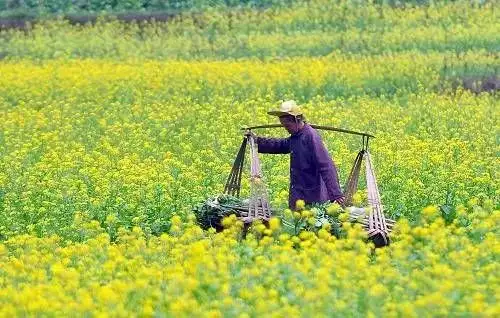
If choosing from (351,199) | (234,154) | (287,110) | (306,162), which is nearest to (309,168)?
(306,162)

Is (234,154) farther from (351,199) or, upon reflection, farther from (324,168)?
(324,168)

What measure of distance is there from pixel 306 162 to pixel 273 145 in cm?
36

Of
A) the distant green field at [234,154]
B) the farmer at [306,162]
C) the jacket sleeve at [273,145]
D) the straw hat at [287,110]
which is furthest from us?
the jacket sleeve at [273,145]

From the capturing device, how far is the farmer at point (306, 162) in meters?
11.3

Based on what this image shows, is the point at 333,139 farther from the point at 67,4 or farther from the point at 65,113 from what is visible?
the point at 67,4

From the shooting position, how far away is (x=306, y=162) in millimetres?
11352

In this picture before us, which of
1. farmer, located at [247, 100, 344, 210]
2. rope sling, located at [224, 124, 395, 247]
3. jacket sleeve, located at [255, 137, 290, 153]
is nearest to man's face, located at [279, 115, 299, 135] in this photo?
farmer, located at [247, 100, 344, 210]

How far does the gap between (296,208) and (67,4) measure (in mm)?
21938

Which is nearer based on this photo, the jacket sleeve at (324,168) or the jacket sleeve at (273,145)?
the jacket sleeve at (324,168)

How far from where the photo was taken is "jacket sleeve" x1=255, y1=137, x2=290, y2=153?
11469 mm

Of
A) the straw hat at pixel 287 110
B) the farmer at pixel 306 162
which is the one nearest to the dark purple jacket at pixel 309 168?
the farmer at pixel 306 162

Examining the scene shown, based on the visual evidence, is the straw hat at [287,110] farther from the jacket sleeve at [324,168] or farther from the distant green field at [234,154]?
the distant green field at [234,154]

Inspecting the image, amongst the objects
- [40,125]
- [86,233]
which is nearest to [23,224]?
[86,233]

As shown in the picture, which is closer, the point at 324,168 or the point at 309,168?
the point at 324,168
